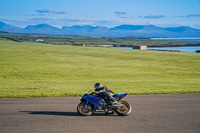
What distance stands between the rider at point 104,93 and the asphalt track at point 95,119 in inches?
30.4

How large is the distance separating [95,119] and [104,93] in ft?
4.06

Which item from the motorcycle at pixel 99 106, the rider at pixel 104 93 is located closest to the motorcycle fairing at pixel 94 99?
the motorcycle at pixel 99 106

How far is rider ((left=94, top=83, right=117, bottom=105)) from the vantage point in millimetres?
11453

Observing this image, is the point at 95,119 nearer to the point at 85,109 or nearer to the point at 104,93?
the point at 85,109

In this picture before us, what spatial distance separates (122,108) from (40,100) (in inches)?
230

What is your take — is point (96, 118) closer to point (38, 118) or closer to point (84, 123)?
point (84, 123)

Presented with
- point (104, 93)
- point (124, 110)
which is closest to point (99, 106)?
point (104, 93)

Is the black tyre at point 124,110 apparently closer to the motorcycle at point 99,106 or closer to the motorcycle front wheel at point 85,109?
the motorcycle at point 99,106

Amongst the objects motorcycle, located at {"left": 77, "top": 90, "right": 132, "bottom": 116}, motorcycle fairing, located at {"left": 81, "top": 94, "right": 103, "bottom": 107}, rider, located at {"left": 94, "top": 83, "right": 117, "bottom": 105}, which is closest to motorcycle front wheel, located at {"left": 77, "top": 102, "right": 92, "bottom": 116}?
motorcycle, located at {"left": 77, "top": 90, "right": 132, "bottom": 116}

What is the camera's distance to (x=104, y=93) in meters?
11.5

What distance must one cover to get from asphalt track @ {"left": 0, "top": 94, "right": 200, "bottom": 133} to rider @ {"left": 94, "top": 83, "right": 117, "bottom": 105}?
0.77 metres

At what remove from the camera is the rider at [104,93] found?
11453 millimetres

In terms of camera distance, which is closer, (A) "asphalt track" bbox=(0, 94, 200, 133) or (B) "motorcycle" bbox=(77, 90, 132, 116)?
(A) "asphalt track" bbox=(0, 94, 200, 133)

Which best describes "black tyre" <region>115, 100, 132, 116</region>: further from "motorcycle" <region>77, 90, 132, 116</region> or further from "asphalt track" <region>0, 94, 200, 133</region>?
"asphalt track" <region>0, 94, 200, 133</region>
